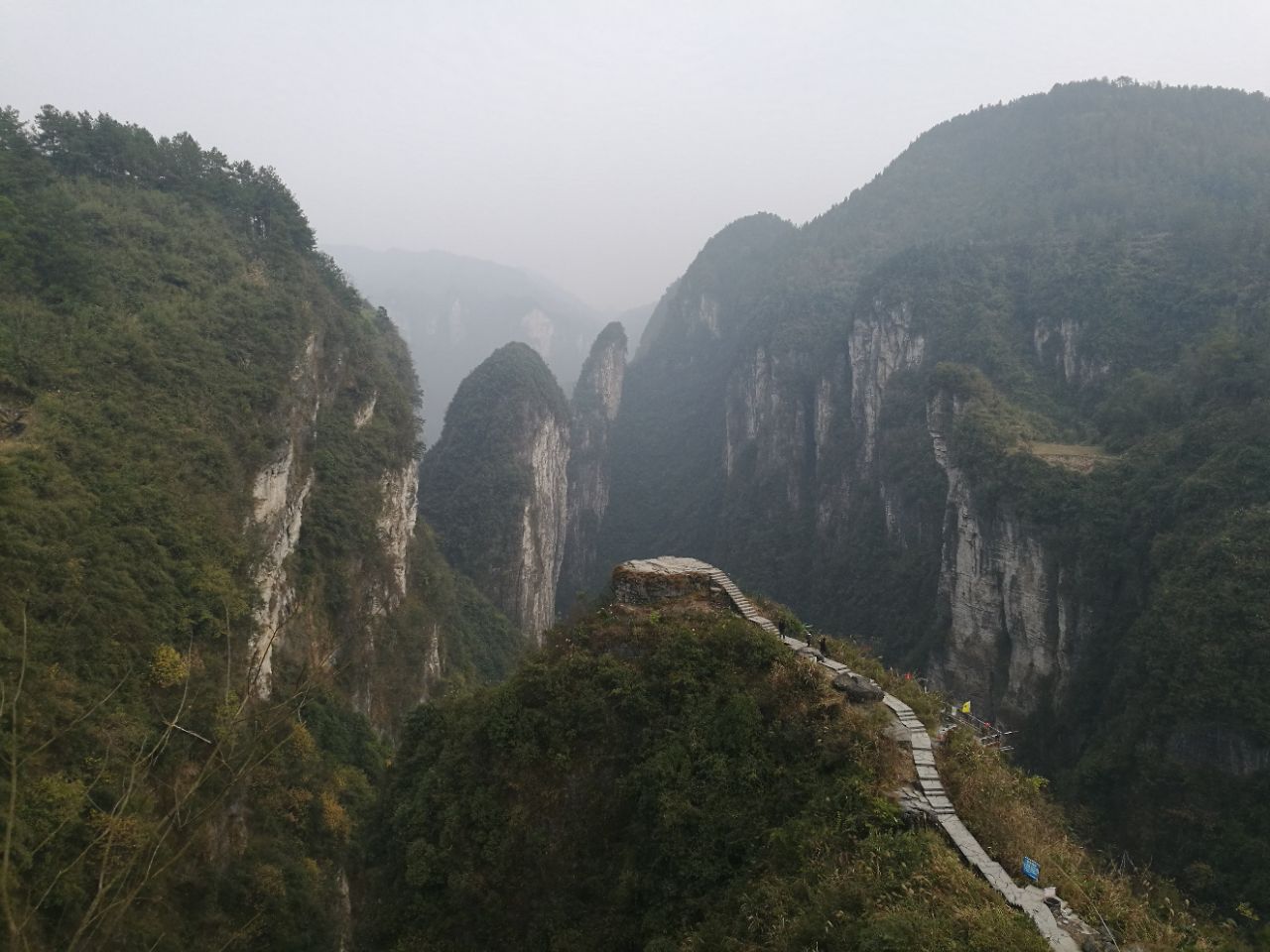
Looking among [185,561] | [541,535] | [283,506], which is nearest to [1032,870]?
[185,561]

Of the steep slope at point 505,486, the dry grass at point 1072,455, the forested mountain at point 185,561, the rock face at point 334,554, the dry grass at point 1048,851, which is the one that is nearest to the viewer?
the dry grass at point 1048,851

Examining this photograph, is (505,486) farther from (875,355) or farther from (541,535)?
(875,355)

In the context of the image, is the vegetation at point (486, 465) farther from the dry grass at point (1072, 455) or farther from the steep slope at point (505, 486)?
the dry grass at point (1072, 455)

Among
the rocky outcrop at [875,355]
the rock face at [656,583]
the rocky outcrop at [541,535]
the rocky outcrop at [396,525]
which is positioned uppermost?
the rocky outcrop at [875,355]

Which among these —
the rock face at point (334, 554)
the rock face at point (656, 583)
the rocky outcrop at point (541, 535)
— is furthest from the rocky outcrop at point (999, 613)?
the rock face at point (334, 554)

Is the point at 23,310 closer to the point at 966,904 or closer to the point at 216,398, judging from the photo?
the point at 216,398

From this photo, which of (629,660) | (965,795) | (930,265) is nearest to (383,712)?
(629,660)

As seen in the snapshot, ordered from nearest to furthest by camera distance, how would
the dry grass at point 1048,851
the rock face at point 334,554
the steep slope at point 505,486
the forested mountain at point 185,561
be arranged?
1. the dry grass at point 1048,851
2. the forested mountain at point 185,561
3. the rock face at point 334,554
4. the steep slope at point 505,486

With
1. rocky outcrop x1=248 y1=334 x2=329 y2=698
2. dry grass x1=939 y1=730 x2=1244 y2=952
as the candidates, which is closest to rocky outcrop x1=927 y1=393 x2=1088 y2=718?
dry grass x1=939 y1=730 x2=1244 y2=952
